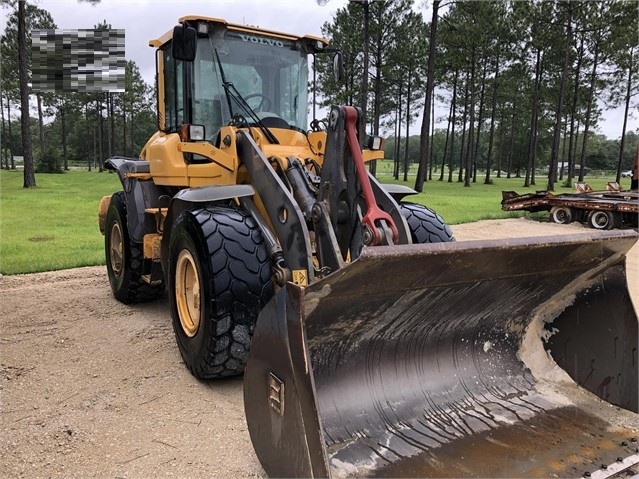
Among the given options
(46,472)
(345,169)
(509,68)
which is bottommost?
(46,472)

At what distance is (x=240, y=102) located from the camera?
4.64m

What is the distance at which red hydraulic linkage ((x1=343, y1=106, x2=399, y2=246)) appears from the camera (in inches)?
126

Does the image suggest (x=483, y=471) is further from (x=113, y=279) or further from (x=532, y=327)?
(x=113, y=279)

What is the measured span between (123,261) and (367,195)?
3.39 metres

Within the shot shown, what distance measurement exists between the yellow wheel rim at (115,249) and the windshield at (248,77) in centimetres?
209

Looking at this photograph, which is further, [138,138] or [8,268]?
[138,138]

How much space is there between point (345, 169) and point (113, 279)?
374 cm

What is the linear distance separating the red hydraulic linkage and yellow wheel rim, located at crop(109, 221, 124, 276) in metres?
3.57

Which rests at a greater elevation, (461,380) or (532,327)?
(532,327)

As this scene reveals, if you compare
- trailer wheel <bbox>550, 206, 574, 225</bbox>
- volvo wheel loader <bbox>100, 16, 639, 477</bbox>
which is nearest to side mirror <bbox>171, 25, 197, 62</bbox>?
volvo wheel loader <bbox>100, 16, 639, 477</bbox>

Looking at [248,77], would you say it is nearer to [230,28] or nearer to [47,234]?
[230,28]

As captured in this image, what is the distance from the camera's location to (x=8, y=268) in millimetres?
7586

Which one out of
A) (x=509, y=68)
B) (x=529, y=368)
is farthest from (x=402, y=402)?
(x=509, y=68)

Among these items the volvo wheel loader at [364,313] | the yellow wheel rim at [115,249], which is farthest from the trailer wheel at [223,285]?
the yellow wheel rim at [115,249]
